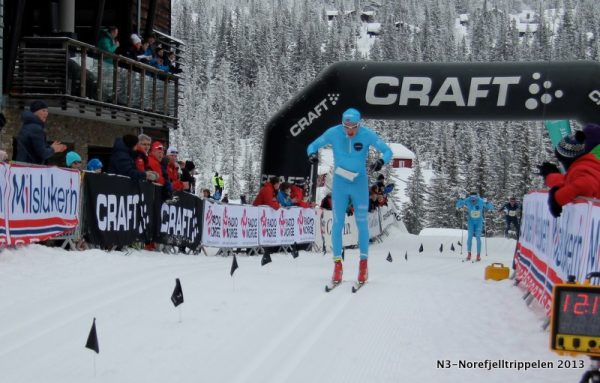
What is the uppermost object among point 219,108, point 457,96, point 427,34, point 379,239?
point 427,34

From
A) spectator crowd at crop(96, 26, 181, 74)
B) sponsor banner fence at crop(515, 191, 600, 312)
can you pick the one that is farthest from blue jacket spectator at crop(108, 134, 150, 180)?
spectator crowd at crop(96, 26, 181, 74)

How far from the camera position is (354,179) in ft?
24.7

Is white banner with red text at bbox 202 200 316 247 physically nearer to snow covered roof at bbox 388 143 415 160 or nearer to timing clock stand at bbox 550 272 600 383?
timing clock stand at bbox 550 272 600 383

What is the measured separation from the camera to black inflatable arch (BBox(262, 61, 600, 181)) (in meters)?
15.1

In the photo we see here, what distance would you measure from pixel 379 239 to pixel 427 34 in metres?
156

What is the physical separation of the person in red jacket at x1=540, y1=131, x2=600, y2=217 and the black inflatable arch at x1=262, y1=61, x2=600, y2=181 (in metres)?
10.6

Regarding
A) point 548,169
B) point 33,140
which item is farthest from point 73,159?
point 548,169

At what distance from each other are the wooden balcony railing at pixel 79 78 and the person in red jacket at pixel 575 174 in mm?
12627

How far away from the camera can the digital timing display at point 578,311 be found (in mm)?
2607

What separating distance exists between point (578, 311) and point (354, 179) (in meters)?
4.97

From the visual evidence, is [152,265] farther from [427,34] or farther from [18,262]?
[427,34]

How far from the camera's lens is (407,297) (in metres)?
6.44

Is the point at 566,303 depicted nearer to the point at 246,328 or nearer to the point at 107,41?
the point at 246,328

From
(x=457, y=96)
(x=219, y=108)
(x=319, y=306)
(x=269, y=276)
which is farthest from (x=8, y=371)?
(x=219, y=108)
